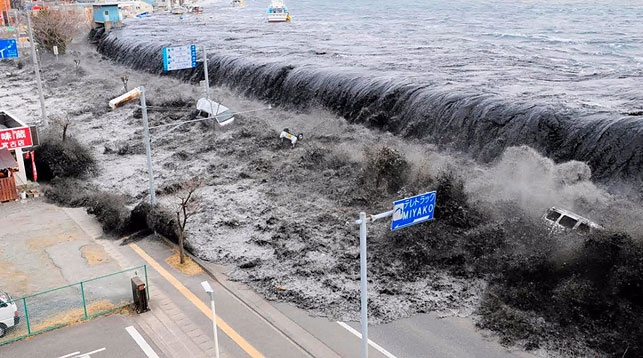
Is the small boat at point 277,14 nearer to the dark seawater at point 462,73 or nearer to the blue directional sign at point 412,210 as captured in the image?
the dark seawater at point 462,73

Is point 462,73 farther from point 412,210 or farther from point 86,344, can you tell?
point 86,344

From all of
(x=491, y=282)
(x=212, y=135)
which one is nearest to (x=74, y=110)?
(x=212, y=135)

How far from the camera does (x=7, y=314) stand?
17.3 meters

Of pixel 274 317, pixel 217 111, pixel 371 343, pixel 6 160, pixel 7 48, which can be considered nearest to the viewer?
pixel 371 343

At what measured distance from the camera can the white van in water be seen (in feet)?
56.5

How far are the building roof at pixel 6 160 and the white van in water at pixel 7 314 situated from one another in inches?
518

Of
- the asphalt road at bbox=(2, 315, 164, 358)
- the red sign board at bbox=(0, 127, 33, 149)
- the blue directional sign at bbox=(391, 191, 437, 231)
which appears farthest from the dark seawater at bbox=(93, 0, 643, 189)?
the asphalt road at bbox=(2, 315, 164, 358)

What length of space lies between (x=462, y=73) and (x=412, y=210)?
34.9 m

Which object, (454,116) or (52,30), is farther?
(52,30)

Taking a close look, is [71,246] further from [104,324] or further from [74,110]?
[74,110]

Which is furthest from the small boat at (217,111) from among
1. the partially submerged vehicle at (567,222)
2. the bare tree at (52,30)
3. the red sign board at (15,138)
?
the bare tree at (52,30)

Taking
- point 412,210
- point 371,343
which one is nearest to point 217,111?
point 371,343

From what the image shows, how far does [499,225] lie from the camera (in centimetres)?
2341

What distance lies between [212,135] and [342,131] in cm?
907
